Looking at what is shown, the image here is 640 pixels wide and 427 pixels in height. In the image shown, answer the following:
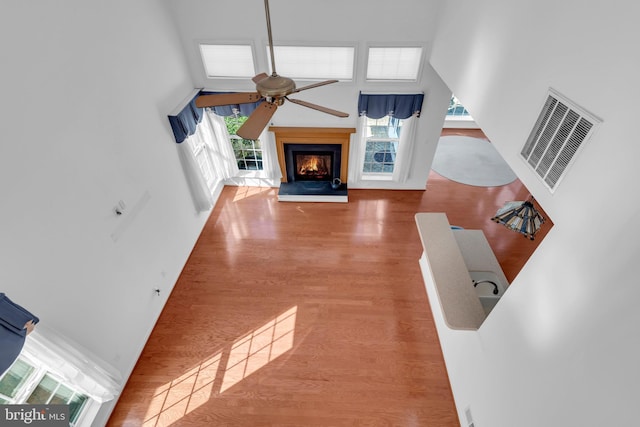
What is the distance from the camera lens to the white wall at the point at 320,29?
4.30 m

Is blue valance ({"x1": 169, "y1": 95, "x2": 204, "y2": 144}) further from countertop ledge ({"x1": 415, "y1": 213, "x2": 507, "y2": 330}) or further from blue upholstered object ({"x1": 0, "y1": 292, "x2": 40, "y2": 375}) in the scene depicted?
countertop ledge ({"x1": 415, "y1": 213, "x2": 507, "y2": 330})

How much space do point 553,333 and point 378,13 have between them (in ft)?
14.7

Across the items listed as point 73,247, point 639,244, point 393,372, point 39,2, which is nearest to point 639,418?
point 639,244

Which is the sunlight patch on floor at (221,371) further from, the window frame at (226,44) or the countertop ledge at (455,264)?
Result: the window frame at (226,44)

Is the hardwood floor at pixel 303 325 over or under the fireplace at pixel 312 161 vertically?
under

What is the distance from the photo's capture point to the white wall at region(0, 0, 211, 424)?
7.50 feet

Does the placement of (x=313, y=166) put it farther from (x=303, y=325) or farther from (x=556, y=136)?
(x=556, y=136)

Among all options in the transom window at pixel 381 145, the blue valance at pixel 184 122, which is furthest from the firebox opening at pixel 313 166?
the blue valance at pixel 184 122

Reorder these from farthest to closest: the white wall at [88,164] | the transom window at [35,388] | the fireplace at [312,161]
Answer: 1. the fireplace at [312,161]
2. the transom window at [35,388]
3. the white wall at [88,164]

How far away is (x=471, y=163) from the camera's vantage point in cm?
721

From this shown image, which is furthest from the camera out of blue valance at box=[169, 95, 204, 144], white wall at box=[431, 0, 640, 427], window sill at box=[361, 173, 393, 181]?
window sill at box=[361, 173, 393, 181]

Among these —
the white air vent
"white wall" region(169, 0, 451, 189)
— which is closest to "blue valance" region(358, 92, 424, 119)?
"white wall" region(169, 0, 451, 189)

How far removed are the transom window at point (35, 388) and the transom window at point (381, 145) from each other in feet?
18.2

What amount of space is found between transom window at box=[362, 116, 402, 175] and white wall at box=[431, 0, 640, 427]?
2811 millimetres
